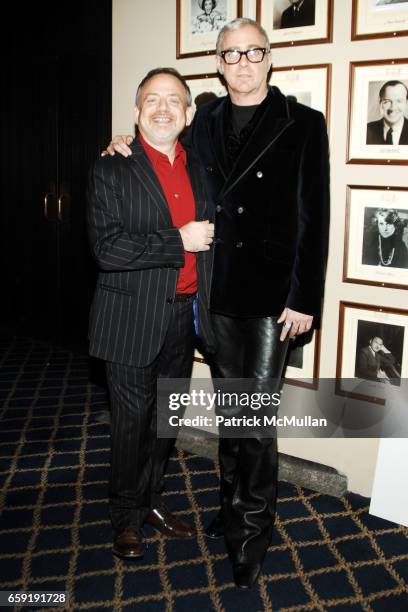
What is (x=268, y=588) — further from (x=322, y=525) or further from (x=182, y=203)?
(x=182, y=203)

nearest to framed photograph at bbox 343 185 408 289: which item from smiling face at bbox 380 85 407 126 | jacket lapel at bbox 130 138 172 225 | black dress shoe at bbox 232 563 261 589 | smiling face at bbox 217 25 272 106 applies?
smiling face at bbox 380 85 407 126

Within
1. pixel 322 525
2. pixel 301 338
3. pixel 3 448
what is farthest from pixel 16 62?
pixel 322 525

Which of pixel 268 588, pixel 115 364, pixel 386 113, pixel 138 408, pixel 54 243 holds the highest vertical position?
pixel 386 113

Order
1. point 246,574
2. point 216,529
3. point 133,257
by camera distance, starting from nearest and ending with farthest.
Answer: point 133,257
point 246,574
point 216,529

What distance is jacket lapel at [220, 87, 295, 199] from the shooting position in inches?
93.3

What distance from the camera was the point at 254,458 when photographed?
2.49m

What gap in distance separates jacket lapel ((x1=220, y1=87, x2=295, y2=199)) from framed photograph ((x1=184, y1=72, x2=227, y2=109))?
2.79 ft

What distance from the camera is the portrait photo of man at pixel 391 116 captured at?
2.66m

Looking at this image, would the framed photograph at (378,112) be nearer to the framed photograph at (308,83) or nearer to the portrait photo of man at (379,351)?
the framed photograph at (308,83)

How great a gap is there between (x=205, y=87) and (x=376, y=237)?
3.92 ft

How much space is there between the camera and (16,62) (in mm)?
5742

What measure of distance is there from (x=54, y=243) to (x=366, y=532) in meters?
3.93

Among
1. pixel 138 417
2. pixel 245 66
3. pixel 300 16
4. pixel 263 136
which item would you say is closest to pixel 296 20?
pixel 300 16

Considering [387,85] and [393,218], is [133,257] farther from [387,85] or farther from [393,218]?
[387,85]
